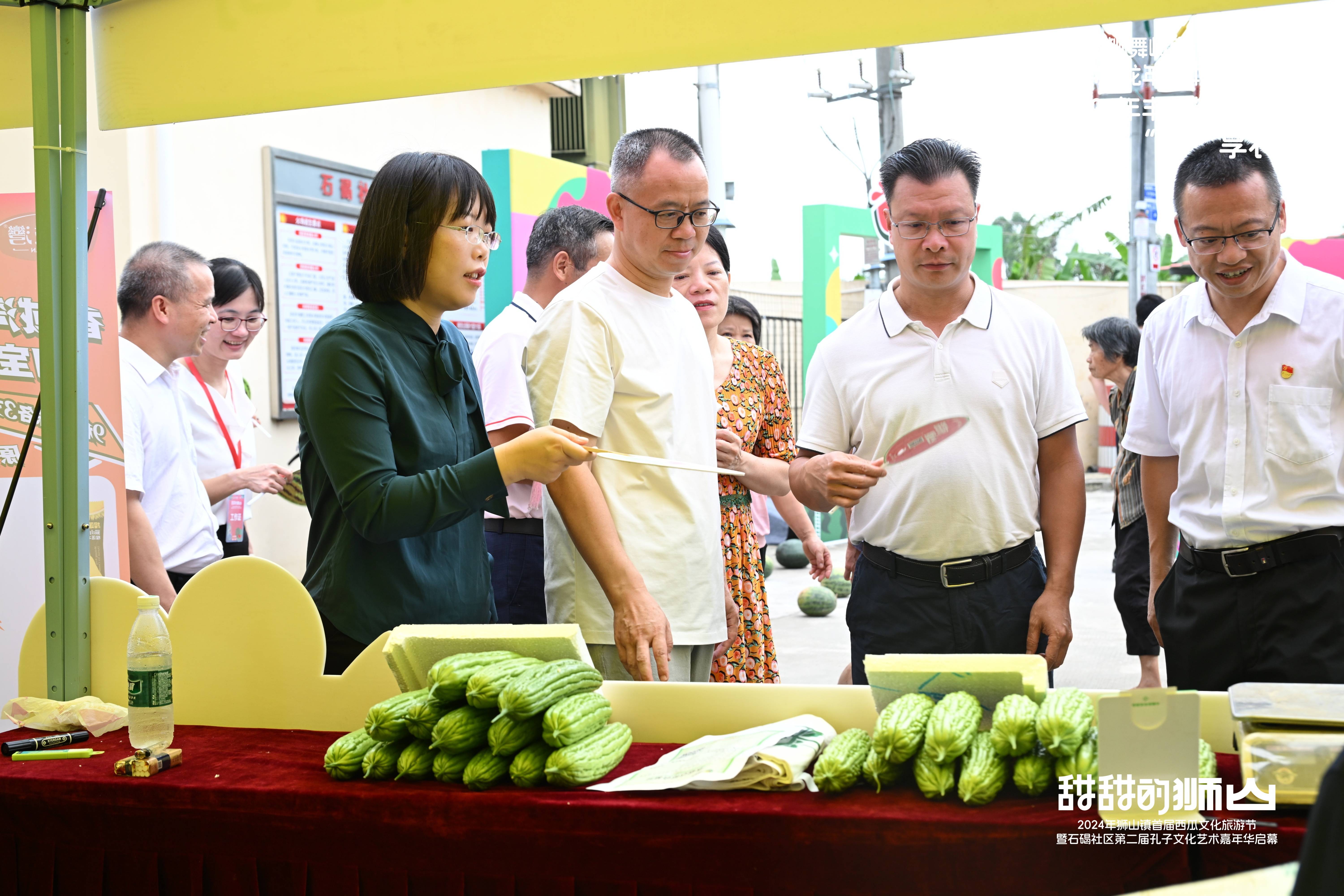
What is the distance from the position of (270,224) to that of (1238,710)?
17.9 ft

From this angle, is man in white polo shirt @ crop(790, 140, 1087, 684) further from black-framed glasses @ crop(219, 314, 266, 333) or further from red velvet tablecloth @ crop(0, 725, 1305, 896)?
black-framed glasses @ crop(219, 314, 266, 333)

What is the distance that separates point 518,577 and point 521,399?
565 millimetres

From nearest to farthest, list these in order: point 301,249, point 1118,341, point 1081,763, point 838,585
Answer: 1. point 1081,763
2. point 1118,341
3. point 301,249
4. point 838,585

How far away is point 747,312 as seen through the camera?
454 cm

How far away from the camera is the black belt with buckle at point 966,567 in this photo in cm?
256

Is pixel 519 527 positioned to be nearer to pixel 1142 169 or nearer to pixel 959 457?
pixel 959 457

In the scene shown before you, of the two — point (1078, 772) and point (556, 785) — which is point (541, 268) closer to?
point (556, 785)

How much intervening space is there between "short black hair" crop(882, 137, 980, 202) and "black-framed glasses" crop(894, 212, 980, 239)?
0.22 feet

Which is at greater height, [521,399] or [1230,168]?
[1230,168]

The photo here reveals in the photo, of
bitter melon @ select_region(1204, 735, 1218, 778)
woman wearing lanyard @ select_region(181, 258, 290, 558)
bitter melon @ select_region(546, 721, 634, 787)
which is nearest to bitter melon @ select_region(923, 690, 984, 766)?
bitter melon @ select_region(1204, 735, 1218, 778)

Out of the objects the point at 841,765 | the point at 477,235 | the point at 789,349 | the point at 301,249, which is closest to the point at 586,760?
the point at 841,765

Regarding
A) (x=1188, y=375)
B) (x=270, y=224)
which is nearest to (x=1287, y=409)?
(x=1188, y=375)

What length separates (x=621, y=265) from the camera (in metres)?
2.53

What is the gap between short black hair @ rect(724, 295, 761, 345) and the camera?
4523mm
